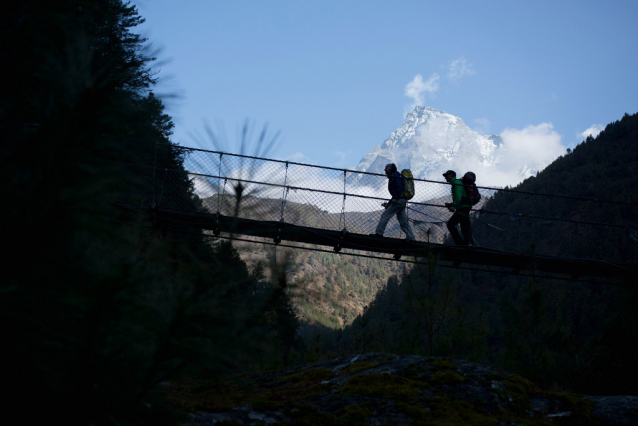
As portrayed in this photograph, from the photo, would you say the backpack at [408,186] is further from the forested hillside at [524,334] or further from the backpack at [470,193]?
the forested hillside at [524,334]

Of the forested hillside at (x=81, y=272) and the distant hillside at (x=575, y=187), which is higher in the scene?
the distant hillside at (x=575, y=187)

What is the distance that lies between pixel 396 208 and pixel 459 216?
1124mm

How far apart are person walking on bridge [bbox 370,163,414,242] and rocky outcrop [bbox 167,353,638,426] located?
3107 millimetres

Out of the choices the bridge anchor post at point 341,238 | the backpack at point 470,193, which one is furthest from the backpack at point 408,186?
the bridge anchor post at point 341,238

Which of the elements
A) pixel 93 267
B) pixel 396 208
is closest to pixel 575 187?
pixel 396 208

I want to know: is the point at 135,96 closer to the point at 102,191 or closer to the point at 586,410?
the point at 102,191

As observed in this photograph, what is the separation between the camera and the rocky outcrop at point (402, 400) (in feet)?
9.77

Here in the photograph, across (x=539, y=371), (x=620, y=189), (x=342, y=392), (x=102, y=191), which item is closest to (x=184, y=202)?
(x=342, y=392)

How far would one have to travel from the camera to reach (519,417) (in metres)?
3.18

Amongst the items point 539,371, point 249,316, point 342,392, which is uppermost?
point 249,316

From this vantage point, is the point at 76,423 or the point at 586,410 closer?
the point at 76,423

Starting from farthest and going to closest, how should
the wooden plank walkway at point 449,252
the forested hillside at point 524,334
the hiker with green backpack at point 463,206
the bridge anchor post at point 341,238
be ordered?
the hiker with green backpack at point 463,206 < the forested hillside at point 524,334 < the bridge anchor post at point 341,238 < the wooden plank walkway at point 449,252

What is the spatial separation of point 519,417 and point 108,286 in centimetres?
324

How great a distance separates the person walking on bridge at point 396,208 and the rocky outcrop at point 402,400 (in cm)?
311
